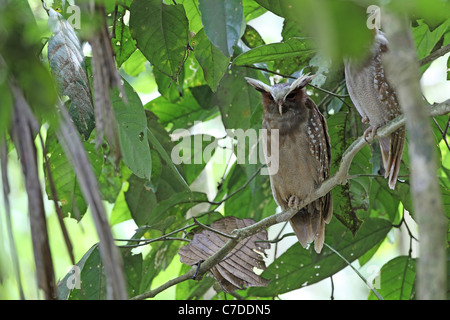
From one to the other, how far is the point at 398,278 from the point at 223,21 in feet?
6.28

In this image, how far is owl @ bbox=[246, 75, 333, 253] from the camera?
2.86 m

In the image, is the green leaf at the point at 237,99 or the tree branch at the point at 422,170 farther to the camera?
the green leaf at the point at 237,99

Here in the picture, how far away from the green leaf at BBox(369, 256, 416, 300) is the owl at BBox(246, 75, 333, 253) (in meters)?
0.58

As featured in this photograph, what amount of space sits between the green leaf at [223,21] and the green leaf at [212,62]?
481 mm

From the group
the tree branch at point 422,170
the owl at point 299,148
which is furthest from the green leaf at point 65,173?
the tree branch at point 422,170

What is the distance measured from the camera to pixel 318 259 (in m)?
3.22

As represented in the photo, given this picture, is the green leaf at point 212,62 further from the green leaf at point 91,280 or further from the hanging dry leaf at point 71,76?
the green leaf at point 91,280

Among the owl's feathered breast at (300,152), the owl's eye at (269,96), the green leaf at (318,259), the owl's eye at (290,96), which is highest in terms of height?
the owl's eye at (269,96)

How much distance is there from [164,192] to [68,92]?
1.49 m

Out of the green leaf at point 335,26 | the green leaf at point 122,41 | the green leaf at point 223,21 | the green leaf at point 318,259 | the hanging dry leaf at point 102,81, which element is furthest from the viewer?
the green leaf at point 318,259

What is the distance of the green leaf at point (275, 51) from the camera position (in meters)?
2.31

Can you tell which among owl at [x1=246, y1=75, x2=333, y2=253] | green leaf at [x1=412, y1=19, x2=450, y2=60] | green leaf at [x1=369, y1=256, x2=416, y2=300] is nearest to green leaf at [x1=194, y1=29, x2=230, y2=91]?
owl at [x1=246, y1=75, x2=333, y2=253]

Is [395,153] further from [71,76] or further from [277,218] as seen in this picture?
[71,76]

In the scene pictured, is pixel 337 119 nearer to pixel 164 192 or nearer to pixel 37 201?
pixel 164 192
